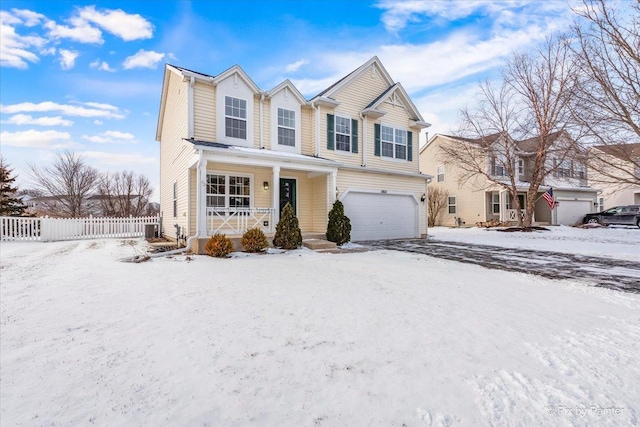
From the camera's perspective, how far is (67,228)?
13.8 meters

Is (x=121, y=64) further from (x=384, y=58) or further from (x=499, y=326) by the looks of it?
(x=499, y=326)

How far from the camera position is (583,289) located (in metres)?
5.10

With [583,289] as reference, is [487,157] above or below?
above

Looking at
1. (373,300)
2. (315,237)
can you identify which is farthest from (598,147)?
(373,300)

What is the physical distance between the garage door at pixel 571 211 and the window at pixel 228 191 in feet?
80.0

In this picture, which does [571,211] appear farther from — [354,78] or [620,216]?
[354,78]

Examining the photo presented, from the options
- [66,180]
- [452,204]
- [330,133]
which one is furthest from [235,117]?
[66,180]

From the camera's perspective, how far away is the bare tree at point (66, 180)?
2455 cm

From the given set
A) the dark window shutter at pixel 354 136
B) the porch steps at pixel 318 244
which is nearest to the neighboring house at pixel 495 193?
the dark window shutter at pixel 354 136

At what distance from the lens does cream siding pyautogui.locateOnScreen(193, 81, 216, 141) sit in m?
10.1

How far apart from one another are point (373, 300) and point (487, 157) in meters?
18.5

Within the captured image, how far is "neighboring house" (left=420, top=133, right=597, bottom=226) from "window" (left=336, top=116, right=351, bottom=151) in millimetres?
11095

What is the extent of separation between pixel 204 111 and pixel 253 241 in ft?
16.3

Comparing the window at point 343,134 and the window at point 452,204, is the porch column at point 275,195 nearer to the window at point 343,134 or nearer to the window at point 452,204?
the window at point 343,134
